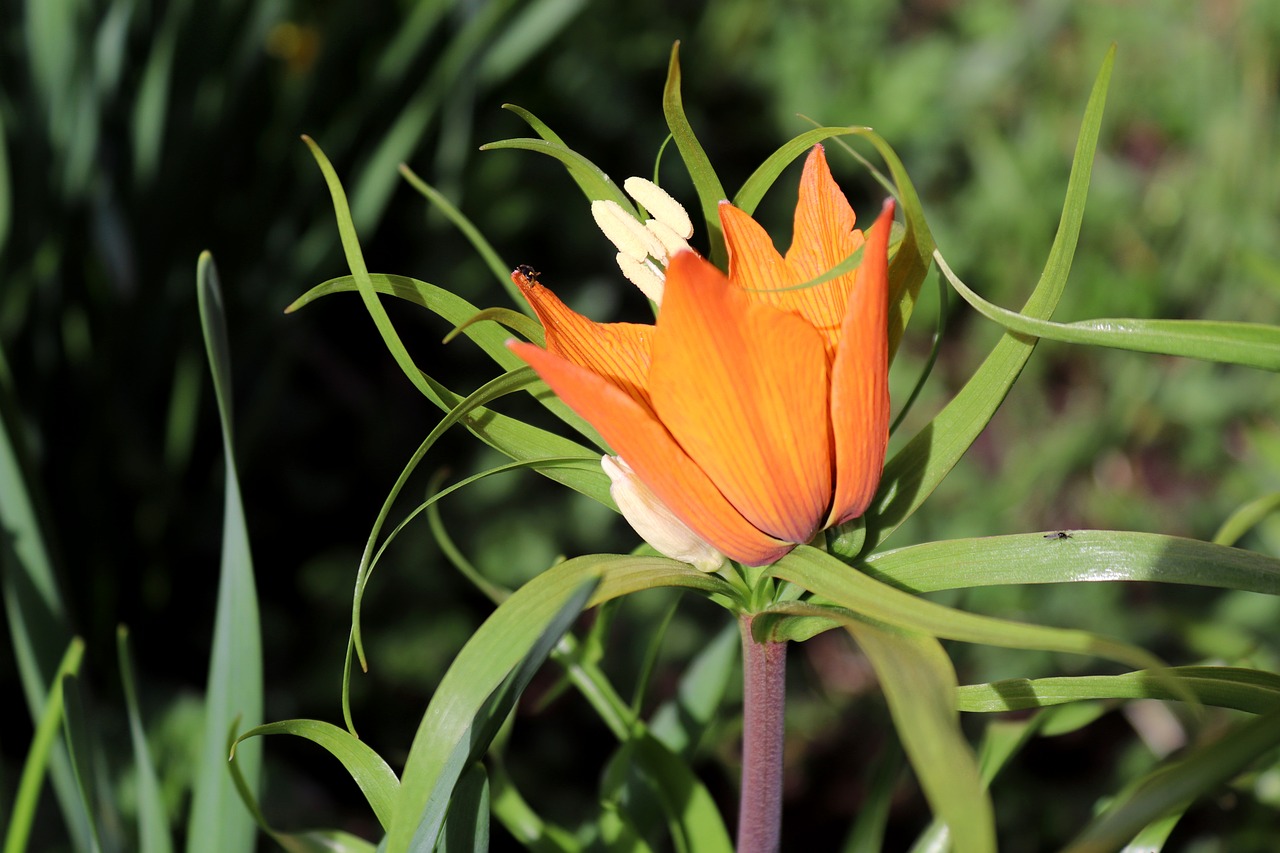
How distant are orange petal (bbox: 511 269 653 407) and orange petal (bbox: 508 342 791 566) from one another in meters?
0.04

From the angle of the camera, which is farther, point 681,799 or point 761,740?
point 681,799

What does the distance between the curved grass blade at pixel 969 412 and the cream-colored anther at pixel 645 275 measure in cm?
12

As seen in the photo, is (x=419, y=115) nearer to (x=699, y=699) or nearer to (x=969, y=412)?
(x=699, y=699)

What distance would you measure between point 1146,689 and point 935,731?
0.15m

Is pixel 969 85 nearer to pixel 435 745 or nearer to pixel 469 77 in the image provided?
pixel 469 77

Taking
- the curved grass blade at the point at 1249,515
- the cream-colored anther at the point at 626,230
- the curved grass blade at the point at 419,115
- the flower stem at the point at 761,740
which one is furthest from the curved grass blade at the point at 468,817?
the curved grass blade at the point at 419,115

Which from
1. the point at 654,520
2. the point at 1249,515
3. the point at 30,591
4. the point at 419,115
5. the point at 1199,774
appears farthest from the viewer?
the point at 419,115

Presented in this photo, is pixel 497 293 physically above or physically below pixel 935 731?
below

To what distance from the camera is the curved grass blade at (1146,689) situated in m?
0.35

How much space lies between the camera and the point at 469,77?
126 cm

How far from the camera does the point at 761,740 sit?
1.37ft

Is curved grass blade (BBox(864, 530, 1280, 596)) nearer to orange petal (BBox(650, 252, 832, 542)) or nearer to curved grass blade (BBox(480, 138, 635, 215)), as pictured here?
orange petal (BBox(650, 252, 832, 542))

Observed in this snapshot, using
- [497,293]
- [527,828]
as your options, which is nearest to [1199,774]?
[527,828]

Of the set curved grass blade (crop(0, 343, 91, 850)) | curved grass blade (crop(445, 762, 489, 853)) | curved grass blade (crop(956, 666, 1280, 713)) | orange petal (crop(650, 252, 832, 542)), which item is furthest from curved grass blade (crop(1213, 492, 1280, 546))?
curved grass blade (crop(0, 343, 91, 850))
